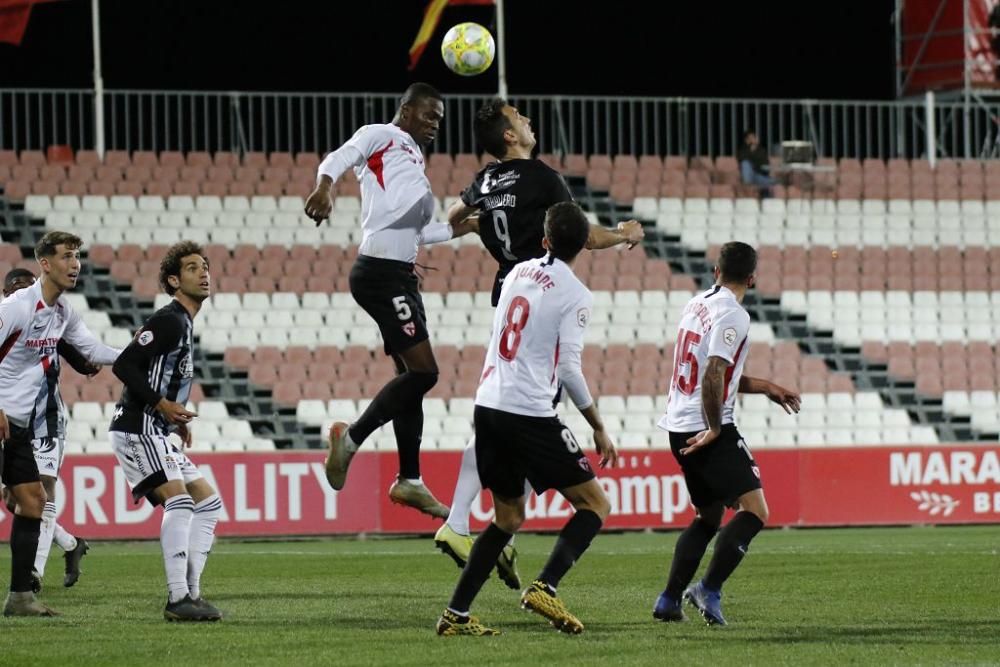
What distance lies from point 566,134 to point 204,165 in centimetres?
742

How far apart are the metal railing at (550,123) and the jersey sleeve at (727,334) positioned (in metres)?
16.7

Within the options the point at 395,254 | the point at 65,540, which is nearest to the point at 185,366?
the point at 395,254

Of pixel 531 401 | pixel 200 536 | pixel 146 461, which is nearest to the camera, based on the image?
pixel 531 401

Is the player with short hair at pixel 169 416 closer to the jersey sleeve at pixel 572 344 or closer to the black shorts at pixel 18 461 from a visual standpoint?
the black shorts at pixel 18 461

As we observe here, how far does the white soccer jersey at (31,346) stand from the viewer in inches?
385

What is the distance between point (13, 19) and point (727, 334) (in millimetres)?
18455

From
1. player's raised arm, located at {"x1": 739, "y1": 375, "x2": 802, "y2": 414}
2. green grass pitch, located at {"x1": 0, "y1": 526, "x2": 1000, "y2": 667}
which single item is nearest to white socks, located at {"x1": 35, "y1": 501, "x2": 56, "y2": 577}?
green grass pitch, located at {"x1": 0, "y1": 526, "x2": 1000, "y2": 667}

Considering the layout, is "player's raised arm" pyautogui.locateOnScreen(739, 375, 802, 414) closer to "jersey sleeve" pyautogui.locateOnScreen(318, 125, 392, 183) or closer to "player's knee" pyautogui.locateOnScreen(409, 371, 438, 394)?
"player's knee" pyautogui.locateOnScreen(409, 371, 438, 394)

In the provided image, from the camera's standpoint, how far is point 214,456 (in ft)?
58.7

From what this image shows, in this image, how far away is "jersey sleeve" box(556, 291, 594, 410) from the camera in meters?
7.98

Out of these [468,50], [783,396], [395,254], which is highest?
[468,50]

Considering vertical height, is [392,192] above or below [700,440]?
above

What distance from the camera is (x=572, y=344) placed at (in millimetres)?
8000

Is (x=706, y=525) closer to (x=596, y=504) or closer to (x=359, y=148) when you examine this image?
→ (x=596, y=504)
